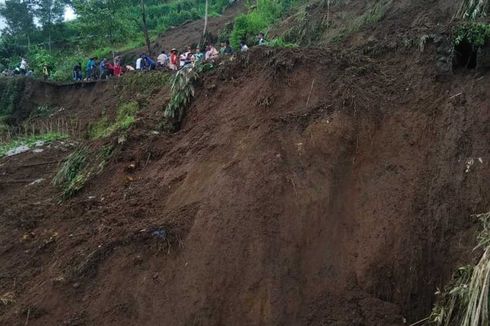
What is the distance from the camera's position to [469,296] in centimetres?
422

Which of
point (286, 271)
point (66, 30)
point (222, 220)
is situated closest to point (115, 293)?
point (222, 220)

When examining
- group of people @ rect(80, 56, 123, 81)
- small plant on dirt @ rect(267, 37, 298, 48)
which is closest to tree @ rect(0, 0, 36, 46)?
group of people @ rect(80, 56, 123, 81)

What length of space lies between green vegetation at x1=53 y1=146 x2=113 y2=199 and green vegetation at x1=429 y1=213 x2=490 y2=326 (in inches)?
222

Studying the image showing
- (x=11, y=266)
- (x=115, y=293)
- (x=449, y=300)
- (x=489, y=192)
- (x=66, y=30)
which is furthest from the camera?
(x=66, y=30)

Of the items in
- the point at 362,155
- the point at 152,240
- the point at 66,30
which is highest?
the point at 66,30

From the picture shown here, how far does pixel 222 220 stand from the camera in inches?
247

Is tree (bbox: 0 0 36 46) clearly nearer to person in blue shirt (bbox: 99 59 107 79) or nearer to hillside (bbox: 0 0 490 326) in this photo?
person in blue shirt (bbox: 99 59 107 79)

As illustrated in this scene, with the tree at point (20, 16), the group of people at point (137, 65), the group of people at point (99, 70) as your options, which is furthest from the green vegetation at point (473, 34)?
the tree at point (20, 16)

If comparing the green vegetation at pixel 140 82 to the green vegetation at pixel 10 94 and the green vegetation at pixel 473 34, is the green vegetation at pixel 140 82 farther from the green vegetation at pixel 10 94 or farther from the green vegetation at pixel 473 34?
the green vegetation at pixel 473 34

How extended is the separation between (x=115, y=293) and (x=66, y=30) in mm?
34236

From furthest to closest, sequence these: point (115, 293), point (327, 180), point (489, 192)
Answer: point (327, 180)
point (115, 293)
point (489, 192)

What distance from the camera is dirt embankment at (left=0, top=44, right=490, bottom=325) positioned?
5.66 metres

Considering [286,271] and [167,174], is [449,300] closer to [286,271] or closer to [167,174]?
[286,271]

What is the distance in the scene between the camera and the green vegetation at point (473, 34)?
661cm
